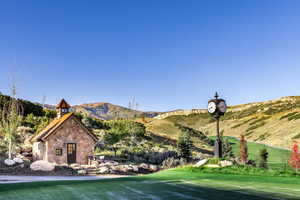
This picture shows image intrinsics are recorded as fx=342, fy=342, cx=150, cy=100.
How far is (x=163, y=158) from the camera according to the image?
145 ft

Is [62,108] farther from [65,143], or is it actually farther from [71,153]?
[71,153]

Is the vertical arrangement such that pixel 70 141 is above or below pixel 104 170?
above

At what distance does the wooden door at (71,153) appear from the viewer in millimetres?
29969

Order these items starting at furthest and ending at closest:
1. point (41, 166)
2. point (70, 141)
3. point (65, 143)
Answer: point (70, 141) → point (65, 143) → point (41, 166)

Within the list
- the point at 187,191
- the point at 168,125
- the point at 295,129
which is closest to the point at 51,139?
the point at 187,191

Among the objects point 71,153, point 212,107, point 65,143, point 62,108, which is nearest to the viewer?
point 212,107

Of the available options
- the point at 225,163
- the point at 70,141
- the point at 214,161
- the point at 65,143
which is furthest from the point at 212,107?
the point at 65,143

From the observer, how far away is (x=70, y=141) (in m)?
30.0

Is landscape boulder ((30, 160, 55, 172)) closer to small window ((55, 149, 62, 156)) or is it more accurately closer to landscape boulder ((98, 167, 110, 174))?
landscape boulder ((98, 167, 110, 174))

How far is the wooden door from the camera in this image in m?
30.0

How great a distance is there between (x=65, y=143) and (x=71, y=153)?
3.57 feet

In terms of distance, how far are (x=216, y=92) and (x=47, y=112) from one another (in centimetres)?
4906

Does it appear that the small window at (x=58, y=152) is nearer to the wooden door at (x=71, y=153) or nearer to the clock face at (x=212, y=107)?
the wooden door at (x=71, y=153)

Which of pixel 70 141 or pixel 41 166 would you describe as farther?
pixel 70 141
